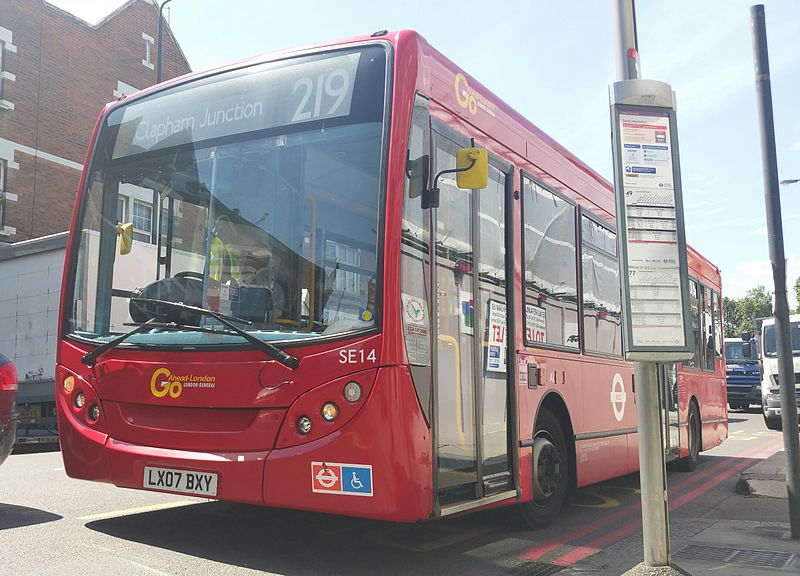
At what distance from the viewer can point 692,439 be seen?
1112cm

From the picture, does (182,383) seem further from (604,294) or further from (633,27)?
(604,294)

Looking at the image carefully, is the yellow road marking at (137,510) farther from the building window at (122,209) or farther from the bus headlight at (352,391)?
the bus headlight at (352,391)

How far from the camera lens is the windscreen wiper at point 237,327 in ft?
14.7

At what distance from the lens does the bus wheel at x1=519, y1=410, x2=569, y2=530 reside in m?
6.15

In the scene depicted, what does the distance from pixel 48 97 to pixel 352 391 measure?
835 inches

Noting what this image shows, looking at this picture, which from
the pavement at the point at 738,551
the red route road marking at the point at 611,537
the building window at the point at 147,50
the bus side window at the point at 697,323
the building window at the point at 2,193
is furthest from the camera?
the building window at the point at 147,50

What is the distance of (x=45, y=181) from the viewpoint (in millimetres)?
21984

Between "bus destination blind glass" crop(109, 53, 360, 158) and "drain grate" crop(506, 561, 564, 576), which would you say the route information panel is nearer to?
"drain grate" crop(506, 561, 564, 576)

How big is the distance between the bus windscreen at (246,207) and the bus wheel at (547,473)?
2.48 metres

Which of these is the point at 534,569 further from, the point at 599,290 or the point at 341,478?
the point at 599,290

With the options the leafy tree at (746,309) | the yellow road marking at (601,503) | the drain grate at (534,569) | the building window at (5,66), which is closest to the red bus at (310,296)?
the drain grate at (534,569)

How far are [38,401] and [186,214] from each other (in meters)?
8.73

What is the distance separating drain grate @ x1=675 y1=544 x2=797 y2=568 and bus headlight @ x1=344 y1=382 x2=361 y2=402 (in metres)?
2.64

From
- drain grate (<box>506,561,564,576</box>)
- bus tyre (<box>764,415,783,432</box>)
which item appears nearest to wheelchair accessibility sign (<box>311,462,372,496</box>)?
drain grate (<box>506,561,564,576</box>)
